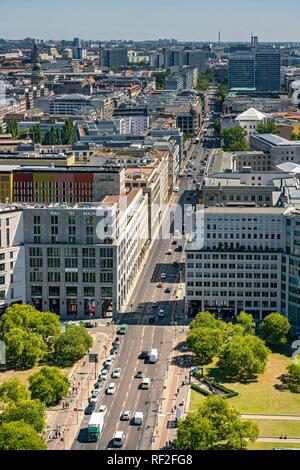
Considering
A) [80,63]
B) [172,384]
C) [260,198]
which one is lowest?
[172,384]

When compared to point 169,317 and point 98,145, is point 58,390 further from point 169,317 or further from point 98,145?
point 98,145

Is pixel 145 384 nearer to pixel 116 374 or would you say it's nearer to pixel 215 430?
pixel 116 374

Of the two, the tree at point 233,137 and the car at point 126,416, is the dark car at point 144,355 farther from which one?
the tree at point 233,137

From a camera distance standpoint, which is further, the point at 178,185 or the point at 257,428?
the point at 178,185

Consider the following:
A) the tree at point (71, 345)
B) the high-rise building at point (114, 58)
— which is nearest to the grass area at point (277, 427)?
the tree at point (71, 345)

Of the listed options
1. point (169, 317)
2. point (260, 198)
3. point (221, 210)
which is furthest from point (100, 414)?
point (260, 198)

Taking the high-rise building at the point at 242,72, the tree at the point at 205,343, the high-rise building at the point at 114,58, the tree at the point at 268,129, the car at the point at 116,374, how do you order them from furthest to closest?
the high-rise building at the point at 114,58 < the high-rise building at the point at 242,72 < the tree at the point at 268,129 < the tree at the point at 205,343 < the car at the point at 116,374
